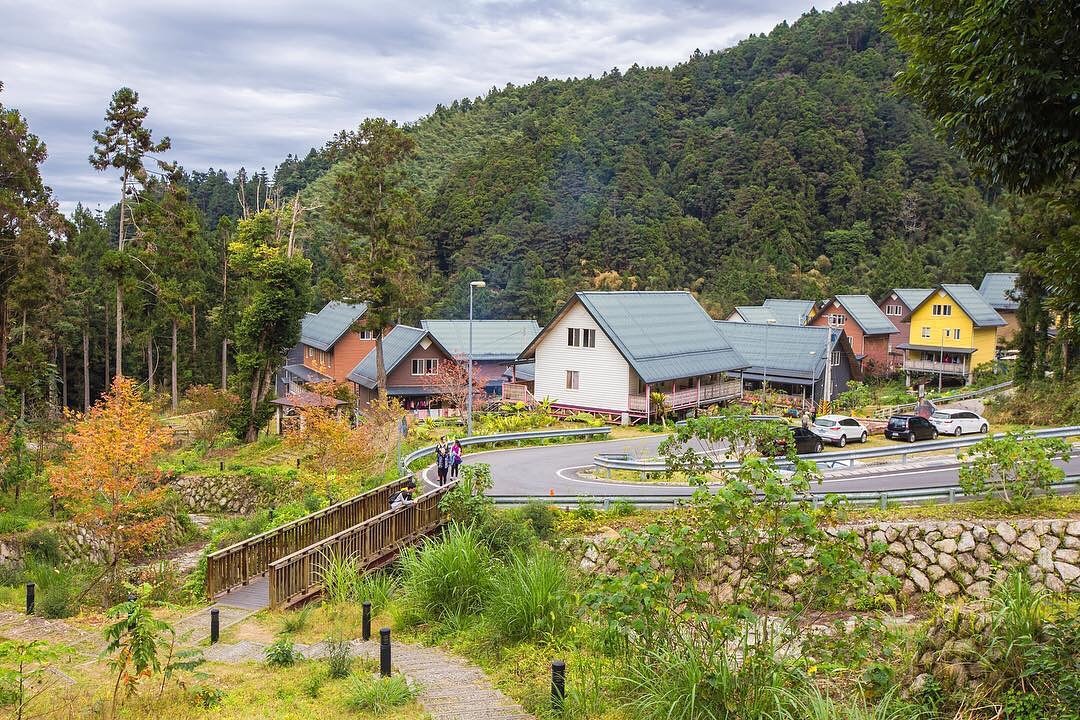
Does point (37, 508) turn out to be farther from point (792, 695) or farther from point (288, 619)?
point (792, 695)

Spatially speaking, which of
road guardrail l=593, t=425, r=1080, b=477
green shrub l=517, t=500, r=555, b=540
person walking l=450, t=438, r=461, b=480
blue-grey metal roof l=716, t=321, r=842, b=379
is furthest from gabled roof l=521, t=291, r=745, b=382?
green shrub l=517, t=500, r=555, b=540

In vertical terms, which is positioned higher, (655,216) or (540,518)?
(655,216)

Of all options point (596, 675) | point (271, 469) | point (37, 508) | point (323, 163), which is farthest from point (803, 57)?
point (596, 675)

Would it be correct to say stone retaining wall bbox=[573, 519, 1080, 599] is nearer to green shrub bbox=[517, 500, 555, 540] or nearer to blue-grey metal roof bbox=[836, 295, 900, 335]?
green shrub bbox=[517, 500, 555, 540]

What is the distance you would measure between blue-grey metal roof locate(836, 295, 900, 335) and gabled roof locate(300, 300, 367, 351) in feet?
131

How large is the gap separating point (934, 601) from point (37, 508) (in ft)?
97.2

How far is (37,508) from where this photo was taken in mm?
29484

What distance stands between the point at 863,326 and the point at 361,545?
58.9 meters

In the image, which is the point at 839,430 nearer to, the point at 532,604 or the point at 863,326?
the point at 532,604

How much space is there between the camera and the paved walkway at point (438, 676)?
9.94 metres

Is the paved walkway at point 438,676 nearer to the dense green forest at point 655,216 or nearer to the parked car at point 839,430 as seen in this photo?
the parked car at point 839,430

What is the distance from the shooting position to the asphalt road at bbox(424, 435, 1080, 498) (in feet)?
79.6

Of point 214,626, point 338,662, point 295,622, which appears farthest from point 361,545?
point 338,662

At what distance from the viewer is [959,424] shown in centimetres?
3741
